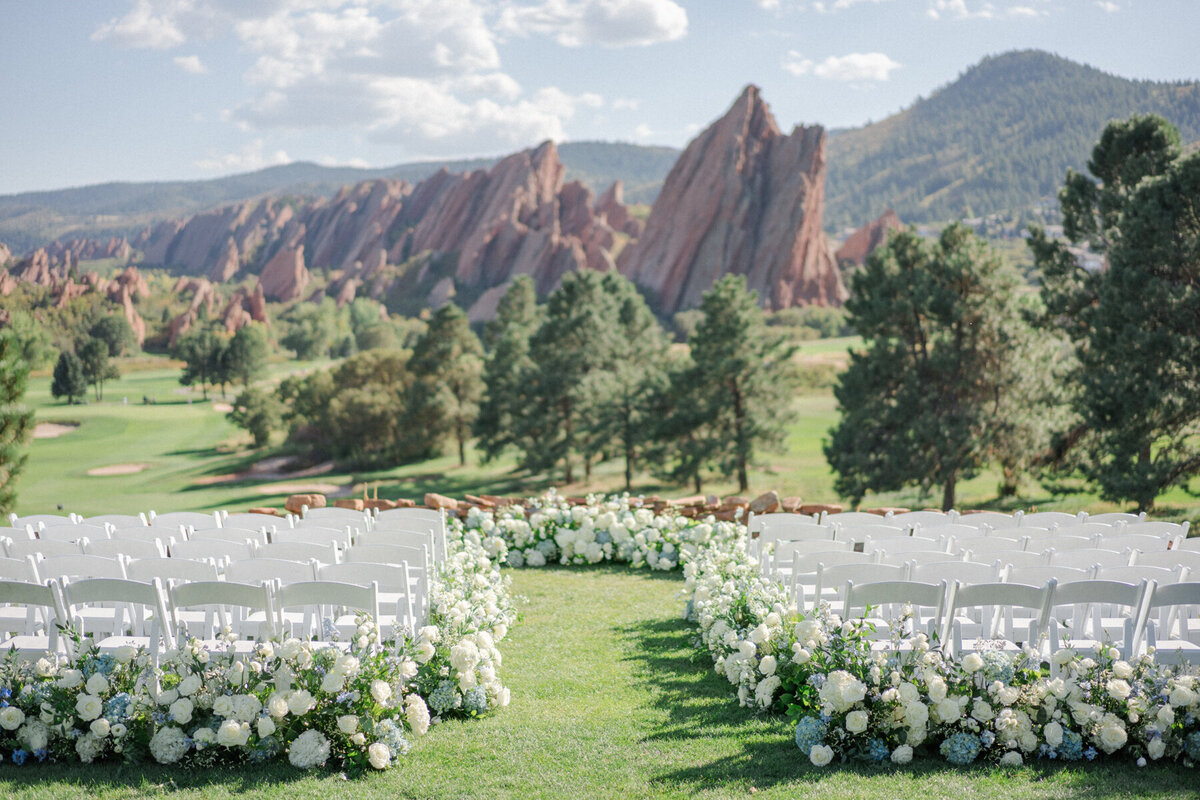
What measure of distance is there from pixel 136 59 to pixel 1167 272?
107 feet

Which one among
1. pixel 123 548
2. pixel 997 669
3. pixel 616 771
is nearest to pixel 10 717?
pixel 123 548

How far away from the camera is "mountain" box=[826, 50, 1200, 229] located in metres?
109

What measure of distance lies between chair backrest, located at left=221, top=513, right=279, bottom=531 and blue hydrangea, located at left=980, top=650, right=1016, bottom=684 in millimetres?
6499

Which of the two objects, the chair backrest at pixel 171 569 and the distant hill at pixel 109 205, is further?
the distant hill at pixel 109 205

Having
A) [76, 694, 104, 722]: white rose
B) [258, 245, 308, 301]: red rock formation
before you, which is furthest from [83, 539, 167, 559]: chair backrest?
[258, 245, 308, 301]: red rock formation

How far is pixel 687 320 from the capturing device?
80125mm

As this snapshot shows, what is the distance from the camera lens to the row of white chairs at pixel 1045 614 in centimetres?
461

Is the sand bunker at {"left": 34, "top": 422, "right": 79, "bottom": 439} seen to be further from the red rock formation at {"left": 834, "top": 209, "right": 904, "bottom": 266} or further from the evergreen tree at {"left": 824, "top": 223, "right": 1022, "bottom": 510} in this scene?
the red rock formation at {"left": 834, "top": 209, "right": 904, "bottom": 266}

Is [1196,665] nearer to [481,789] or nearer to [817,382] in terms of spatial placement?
[481,789]

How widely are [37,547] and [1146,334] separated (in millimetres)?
17053

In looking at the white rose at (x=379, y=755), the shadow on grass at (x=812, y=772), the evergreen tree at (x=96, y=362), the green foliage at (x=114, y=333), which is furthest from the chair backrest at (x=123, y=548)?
the green foliage at (x=114, y=333)

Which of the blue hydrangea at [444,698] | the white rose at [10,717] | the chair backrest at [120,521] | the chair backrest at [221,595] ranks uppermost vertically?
the chair backrest at [221,595]

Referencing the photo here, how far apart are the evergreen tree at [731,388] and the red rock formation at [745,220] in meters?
68.3

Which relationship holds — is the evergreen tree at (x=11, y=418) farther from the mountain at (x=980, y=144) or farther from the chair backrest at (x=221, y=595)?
the mountain at (x=980, y=144)
